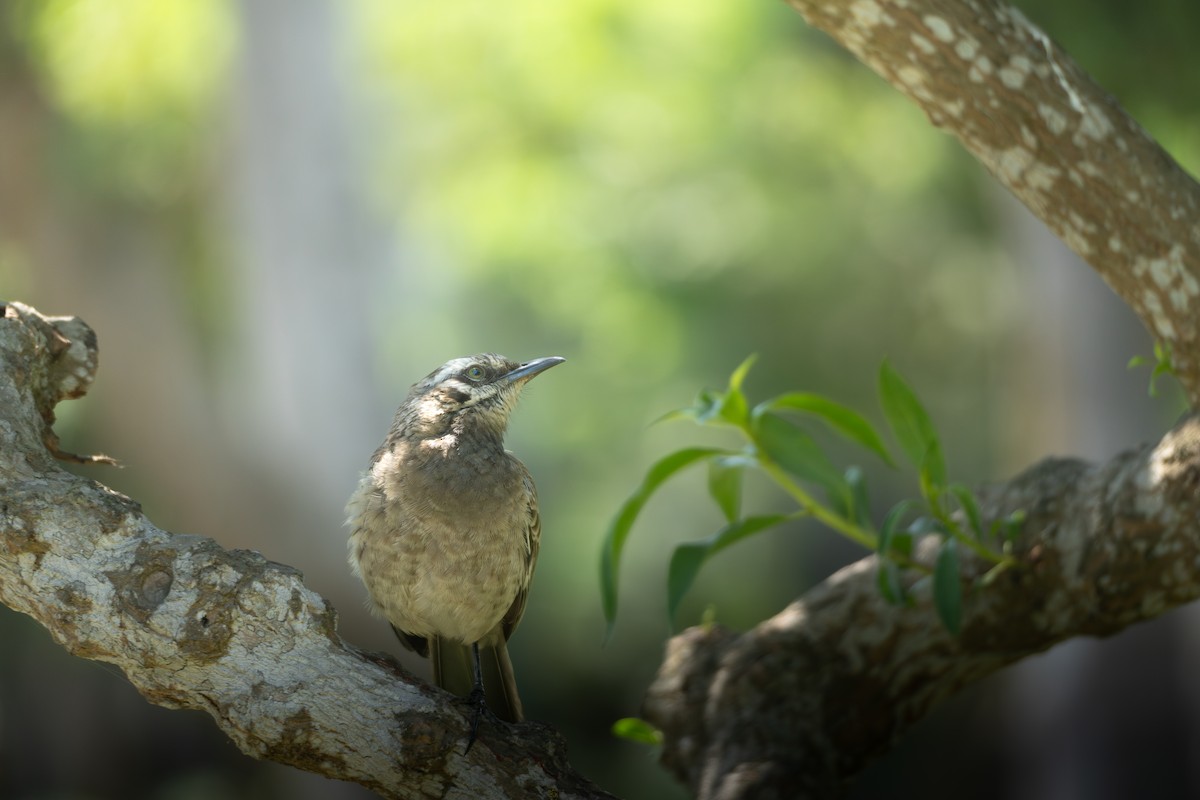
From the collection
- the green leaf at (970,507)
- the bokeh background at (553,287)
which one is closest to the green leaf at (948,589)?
the green leaf at (970,507)

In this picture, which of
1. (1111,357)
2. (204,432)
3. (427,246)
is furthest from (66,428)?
(1111,357)

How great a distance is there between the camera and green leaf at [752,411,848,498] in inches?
127

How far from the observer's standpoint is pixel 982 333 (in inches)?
464

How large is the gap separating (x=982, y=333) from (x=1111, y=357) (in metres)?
A: 4.29

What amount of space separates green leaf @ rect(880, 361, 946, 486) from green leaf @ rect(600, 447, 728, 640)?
0.47m

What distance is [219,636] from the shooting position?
7.49 feet

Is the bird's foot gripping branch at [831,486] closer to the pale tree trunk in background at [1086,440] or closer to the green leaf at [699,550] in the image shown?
the green leaf at [699,550]

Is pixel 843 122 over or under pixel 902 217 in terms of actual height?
over

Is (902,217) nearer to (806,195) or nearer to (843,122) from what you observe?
(806,195)

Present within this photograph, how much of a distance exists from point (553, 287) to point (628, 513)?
7620mm

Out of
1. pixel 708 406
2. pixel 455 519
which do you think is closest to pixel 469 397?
pixel 455 519

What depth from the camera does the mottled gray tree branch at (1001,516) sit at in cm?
279

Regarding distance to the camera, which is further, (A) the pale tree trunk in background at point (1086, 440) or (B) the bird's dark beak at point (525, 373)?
(A) the pale tree trunk in background at point (1086, 440)

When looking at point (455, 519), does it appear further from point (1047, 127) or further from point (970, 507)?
point (1047, 127)
